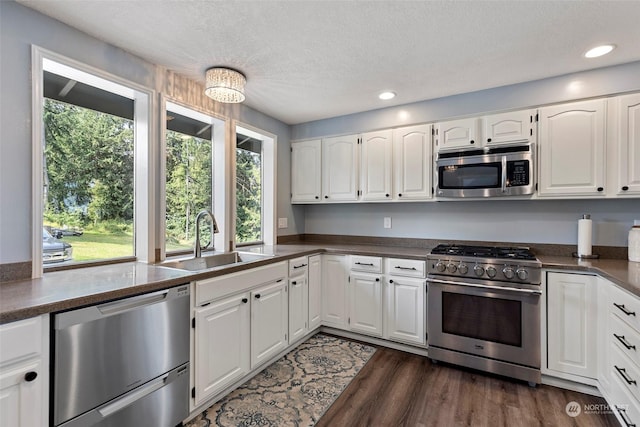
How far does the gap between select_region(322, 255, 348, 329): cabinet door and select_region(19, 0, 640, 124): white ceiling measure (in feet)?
5.66

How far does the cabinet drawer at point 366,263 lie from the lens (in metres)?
2.85

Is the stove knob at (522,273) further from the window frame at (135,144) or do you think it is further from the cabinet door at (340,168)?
the window frame at (135,144)

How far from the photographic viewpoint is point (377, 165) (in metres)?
3.21

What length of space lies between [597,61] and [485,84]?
29.2 inches

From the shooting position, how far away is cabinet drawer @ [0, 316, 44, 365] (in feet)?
3.67

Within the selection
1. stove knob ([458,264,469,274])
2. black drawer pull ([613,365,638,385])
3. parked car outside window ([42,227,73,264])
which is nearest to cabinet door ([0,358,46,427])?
parked car outside window ([42,227,73,264])

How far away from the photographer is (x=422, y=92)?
2.84m

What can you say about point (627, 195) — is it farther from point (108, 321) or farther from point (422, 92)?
point (108, 321)

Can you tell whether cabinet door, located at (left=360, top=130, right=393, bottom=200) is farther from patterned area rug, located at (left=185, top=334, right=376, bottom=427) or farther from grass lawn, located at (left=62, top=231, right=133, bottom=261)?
grass lawn, located at (left=62, top=231, right=133, bottom=261)

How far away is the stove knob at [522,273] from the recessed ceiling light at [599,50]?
5.31ft

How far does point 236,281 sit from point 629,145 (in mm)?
3067

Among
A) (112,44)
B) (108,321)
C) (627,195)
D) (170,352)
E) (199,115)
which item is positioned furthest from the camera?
Result: (199,115)

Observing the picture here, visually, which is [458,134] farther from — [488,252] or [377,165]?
[488,252]

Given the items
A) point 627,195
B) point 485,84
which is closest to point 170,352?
point 485,84
